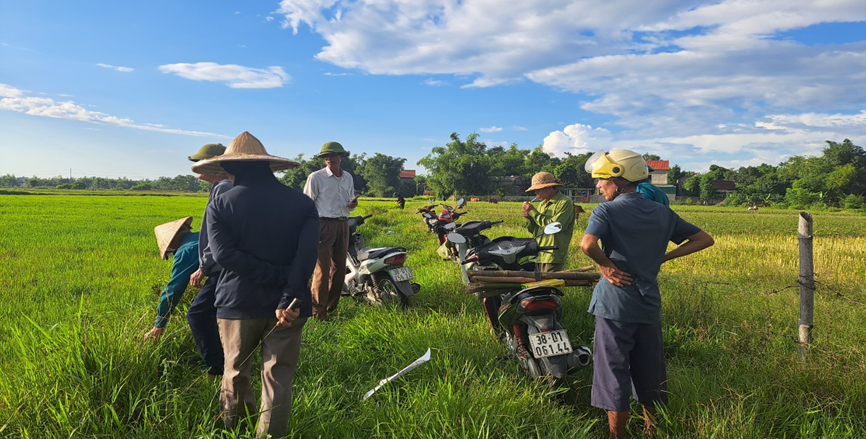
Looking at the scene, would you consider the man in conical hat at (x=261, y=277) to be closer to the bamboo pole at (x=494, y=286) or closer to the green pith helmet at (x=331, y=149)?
the bamboo pole at (x=494, y=286)

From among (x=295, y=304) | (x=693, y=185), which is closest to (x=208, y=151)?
(x=295, y=304)

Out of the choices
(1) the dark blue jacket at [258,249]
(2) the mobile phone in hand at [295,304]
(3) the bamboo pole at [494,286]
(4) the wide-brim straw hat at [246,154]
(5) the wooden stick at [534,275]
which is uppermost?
(4) the wide-brim straw hat at [246,154]

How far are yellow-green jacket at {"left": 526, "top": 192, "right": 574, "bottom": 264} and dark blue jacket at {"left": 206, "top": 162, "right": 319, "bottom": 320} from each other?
9.33 feet

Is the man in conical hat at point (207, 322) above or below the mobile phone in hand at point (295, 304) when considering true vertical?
below

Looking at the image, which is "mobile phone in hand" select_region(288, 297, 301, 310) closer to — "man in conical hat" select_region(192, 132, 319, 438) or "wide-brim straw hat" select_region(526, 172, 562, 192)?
"man in conical hat" select_region(192, 132, 319, 438)

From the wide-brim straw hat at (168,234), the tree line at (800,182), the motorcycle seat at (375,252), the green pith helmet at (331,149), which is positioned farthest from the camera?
the tree line at (800,182)

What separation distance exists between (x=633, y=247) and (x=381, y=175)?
6790 centimetres

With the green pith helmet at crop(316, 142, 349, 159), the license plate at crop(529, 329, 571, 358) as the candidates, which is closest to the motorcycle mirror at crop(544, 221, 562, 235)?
the license plate at crop(529, 329, 571, 358)

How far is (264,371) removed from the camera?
237cm

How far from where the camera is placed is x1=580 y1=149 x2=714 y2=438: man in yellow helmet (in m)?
2.48

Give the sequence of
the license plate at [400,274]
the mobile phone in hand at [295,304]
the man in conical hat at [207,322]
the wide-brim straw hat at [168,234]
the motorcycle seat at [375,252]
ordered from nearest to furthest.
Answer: the mobile phone in hand at [295,304]
the man in conical hat at [207,322]
the wide-brim straw hat at [168,234]
the license plate at [400,274]
the motorcycle seat at [375,252]

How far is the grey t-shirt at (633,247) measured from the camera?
248 centimetres

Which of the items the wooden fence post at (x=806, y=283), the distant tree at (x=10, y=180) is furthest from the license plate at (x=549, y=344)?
the distant tree at (x=10, y=180)

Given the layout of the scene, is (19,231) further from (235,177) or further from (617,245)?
(617,245)
